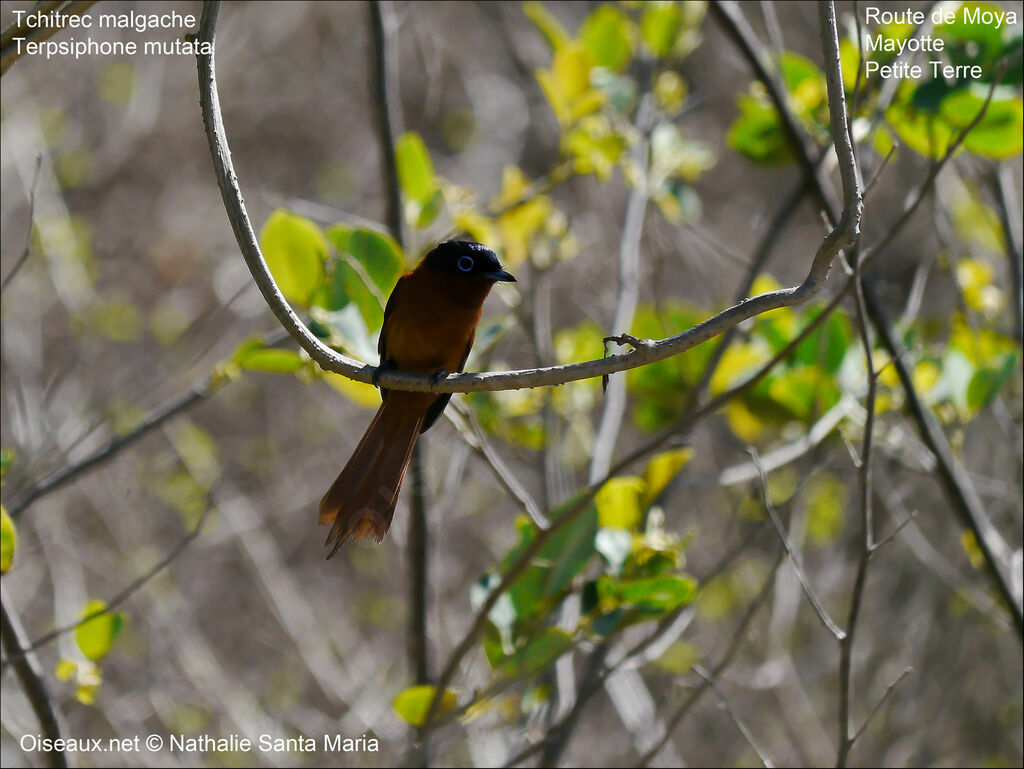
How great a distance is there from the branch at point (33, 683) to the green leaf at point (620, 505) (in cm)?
165

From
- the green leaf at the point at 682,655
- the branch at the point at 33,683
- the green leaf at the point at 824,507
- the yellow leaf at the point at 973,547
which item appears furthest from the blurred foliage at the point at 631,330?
the green leaf at the point at 824,507

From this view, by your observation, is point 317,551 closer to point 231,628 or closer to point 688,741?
point 231,628

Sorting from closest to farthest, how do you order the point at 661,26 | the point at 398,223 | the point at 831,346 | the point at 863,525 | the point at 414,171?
the point at 863,525, the point at 831,346, the point at 414,171, the point at 398,223, the point at 661,26

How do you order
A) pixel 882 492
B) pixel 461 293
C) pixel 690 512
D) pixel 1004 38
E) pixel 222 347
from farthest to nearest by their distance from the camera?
pixel 222 347 → pixel 690 512 → pixel 882 492 → pixel 461 293 → pixel 1004 38

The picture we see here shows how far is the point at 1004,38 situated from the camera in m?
3.44

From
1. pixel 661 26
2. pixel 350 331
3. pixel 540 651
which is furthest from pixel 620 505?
A: pixel 661 26

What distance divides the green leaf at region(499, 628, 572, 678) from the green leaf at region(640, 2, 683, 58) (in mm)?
2714

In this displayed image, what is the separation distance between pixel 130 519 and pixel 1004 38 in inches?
236

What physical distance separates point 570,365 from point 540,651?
1.13 metres

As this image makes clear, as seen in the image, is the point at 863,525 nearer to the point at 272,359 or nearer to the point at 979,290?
the point at 272,359

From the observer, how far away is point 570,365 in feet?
6.91

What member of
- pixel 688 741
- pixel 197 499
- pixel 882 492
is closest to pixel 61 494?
pixel 197 499

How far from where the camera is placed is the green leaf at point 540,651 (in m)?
2.93

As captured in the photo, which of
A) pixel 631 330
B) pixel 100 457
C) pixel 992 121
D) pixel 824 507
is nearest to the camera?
pixel 992 121
